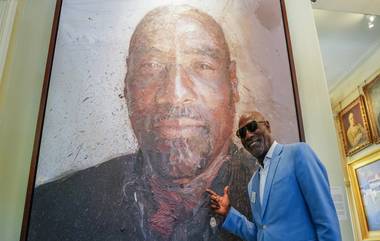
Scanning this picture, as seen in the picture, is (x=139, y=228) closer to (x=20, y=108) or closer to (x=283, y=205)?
(x=283, y=205)

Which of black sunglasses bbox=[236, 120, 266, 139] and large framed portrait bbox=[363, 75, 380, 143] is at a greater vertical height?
large framed portrait bbox=[363, 75, 380, 143]

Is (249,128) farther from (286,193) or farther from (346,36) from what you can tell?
(346,36)

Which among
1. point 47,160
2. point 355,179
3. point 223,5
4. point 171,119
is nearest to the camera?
point 47,160

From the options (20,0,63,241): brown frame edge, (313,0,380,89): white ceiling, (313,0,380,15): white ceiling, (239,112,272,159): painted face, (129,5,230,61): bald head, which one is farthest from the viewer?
(313,0,380,89): white ceiling

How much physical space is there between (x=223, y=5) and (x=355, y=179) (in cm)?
341

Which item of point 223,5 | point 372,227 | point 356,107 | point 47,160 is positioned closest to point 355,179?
point 372,227

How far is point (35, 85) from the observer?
1830 mm

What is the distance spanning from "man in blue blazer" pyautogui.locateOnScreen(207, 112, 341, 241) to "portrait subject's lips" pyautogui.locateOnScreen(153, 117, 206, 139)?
0.37 m

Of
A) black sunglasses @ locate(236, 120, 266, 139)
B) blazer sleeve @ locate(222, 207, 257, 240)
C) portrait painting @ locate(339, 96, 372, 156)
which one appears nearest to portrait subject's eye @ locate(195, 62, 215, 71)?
black sunglasses @ locate(236, 120, 266, 139)

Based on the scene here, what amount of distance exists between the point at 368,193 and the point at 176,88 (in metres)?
3.40

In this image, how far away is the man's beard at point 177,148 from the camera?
1.68 m

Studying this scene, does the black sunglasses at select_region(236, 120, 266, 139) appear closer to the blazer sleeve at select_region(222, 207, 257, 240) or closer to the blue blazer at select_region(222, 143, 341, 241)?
the blue blazer at select_region(222, 143, 341, 241)

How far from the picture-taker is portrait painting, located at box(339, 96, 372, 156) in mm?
4176

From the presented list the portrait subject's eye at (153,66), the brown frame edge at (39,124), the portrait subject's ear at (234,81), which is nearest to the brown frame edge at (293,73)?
the portrait subject's ear at (234,81)
